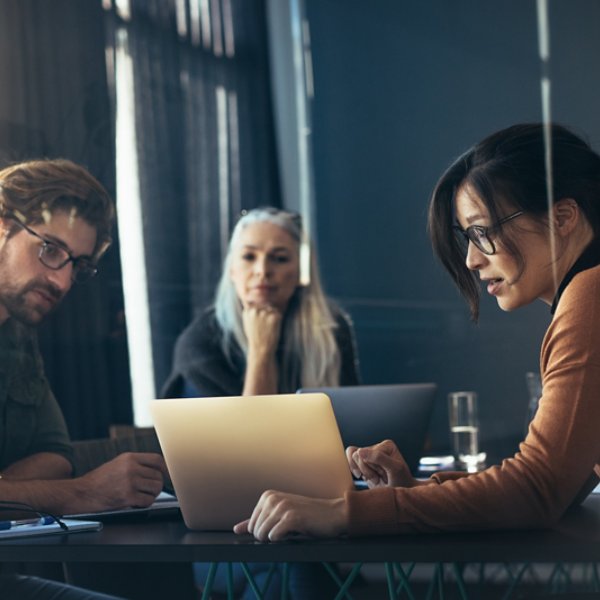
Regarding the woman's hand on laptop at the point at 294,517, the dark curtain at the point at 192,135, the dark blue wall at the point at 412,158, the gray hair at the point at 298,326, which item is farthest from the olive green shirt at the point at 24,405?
the dark blue wall at the point at 412,158

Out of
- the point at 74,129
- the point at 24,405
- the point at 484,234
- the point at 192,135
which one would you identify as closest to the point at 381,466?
the point at 484,234

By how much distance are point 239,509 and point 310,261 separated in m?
2.51

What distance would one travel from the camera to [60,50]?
3369 mm

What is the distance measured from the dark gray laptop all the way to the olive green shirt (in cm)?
63

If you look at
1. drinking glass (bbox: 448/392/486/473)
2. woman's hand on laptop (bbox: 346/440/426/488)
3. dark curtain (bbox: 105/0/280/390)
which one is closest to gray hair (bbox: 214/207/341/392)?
dark curtain (bbox: 105/0/280/390)

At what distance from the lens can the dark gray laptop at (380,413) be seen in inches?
80.7

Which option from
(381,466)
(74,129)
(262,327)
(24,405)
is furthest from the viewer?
(262,327)

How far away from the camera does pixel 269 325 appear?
3596mm

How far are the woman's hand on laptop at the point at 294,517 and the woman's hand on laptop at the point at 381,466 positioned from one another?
0.24 meters

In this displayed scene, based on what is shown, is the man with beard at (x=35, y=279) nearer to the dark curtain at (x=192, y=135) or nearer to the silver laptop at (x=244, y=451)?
the silver laptop at (x=244, y=451)

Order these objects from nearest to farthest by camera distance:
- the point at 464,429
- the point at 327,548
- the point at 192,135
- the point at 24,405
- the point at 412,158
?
the point at 327,548 → the point at 24,405 → the point at 464,429 → the point at 192,135 → the point at 412,158

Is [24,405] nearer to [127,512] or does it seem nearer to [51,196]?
[51,196]

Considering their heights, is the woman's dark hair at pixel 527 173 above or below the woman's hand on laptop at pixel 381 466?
above

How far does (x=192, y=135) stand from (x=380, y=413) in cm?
234
